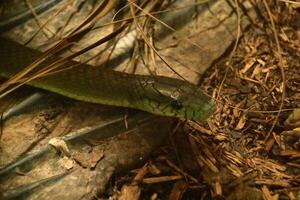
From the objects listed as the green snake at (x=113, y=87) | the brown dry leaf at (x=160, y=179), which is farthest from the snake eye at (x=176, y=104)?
the brown dry leaf at (x=160, y=179)

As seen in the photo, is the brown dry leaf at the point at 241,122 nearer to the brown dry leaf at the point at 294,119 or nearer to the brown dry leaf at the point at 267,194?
the brown dry leaf at the point at 294,119

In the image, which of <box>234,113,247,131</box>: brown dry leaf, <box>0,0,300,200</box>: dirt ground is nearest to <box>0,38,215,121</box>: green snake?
<box>0,0,300,200</box>: dirt ground

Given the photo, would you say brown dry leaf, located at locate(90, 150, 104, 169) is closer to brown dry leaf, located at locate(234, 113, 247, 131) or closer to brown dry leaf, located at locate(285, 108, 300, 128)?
brown dry leaf, located at locate(234, 113, 247, 131)

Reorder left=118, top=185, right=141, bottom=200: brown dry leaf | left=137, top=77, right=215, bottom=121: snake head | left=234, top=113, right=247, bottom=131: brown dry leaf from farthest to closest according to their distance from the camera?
left=234, top=113, right=247, bottom=131: brown dry leaf → left=137, top=77, right=215, bottom=121: snake head → left=118, top=185, right=141, bottom=200: brown dry leaf

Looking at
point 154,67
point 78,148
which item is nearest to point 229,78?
point 154,67

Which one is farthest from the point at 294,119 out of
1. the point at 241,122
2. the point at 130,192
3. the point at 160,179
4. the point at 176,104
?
the point at 130,192

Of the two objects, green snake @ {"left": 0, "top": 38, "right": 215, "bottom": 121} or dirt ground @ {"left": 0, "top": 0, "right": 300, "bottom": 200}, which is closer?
dirt ground @ {"left": 0, "top": 0, "right": 300, "bottom": 200}

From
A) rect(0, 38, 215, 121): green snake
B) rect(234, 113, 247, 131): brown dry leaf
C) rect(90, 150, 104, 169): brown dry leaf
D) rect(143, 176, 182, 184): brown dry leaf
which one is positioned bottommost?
rect(143, 176, 182, 184): brown dry leaf

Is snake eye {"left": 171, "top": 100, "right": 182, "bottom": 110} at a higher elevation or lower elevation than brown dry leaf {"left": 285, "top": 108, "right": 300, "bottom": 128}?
higher

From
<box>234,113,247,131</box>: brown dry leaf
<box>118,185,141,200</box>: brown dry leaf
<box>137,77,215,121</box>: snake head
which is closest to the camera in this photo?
<box>118,185,141,200</box>: brown dry leaf
